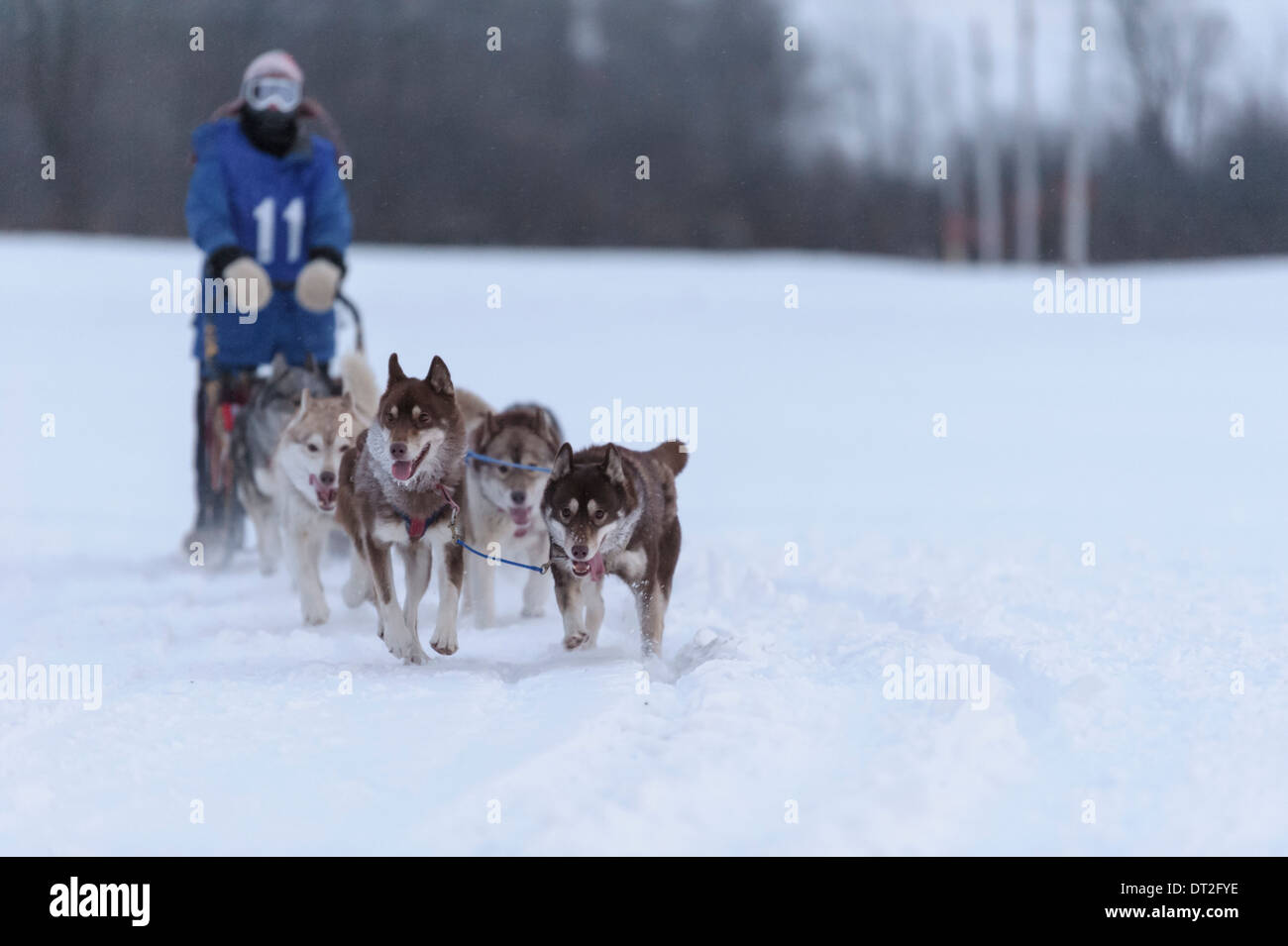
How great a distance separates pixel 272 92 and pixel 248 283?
31.4 inches

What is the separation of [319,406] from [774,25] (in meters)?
21.1

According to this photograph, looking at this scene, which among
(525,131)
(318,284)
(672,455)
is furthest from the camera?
(525,131)

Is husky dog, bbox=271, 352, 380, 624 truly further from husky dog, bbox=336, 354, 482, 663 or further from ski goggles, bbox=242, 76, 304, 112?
ski goggles, bbox=242, 76, 304, 112

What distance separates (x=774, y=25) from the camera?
24.1 meters

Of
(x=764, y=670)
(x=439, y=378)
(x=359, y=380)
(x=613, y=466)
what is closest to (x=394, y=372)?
(x=439, y=378)

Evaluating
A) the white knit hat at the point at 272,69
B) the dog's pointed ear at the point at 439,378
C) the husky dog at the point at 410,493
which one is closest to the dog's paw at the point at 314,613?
the husky dog at the point at 410,493

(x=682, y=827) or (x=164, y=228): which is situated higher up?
(x=164, y=228)

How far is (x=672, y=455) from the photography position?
13.3 feet

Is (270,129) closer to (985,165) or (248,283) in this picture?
(248,283)

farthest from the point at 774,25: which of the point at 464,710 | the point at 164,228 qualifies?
the point at 464,710

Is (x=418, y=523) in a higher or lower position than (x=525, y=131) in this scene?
lower

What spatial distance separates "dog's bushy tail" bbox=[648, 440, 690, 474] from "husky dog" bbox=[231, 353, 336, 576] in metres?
1.47

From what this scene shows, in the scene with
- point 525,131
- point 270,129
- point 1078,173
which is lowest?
point 270,129
